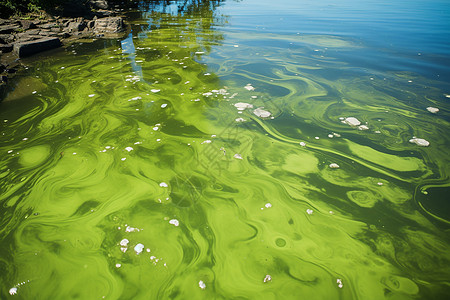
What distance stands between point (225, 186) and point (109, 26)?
7264 mm

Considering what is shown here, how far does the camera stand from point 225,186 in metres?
1.99

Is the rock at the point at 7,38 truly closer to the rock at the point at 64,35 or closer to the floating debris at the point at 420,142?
the rock at the point at 64,35

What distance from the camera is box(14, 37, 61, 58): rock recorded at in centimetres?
494

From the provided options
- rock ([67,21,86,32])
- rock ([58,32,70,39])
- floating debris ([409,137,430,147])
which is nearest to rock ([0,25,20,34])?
A: rock ([58,32,70,39])

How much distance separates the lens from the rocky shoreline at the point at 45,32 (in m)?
4.95

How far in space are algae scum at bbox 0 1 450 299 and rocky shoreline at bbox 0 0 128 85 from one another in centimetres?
182

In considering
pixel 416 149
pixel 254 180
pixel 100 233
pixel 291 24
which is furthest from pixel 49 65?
pixel 291 24

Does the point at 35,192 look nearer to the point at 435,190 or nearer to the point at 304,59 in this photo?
the point at 435,190

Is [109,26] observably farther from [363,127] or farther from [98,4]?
[363,127]

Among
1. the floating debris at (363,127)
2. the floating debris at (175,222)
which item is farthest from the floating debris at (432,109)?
the floating debris at (175,222)

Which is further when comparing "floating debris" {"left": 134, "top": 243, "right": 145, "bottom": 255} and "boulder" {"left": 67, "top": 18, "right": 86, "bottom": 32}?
"boulder" {"left": 67, "top": 18, "right": 86, "bottom": 32}

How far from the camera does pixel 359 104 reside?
10.5 feet

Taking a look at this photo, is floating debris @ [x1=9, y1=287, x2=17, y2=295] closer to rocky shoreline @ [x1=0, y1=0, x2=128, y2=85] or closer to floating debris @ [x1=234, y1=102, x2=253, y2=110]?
floating debris @ [x1=234, y1=102, x2=253, y2=110]

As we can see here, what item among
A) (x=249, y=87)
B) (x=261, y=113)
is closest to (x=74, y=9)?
(x=249, y=87)
